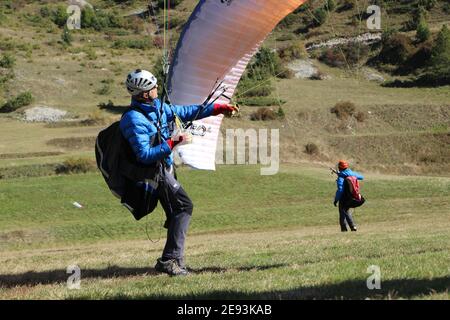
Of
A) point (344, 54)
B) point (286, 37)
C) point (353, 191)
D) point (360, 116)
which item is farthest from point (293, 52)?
point (353, 191)

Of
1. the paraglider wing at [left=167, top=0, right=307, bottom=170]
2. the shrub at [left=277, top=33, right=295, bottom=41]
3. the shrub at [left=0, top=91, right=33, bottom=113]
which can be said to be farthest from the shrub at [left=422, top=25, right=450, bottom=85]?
the paraglider wing at [left=167, top=0, right=307, bottom=170]

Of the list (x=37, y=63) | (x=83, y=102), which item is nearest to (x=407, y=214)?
(x=83, y=102)

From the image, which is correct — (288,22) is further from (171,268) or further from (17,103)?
(171,268)

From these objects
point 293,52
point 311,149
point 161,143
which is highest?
point 161,143

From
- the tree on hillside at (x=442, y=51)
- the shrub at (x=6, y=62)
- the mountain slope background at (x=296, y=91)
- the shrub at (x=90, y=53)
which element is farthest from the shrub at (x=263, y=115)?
the shrub at (x=90, y=53)

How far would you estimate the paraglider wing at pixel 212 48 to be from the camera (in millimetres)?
10898

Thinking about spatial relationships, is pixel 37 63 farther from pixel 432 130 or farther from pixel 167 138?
pixel 167 138

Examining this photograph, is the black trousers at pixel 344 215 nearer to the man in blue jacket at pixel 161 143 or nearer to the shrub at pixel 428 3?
the man in blue jacket at pixel 161 143

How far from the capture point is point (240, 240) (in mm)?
17891

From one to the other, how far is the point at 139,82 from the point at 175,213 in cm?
176

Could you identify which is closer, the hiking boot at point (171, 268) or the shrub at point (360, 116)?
the hiking boot at point (171, 268)

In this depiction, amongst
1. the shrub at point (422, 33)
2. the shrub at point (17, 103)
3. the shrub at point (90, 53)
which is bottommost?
the shrub at point (17, 103)

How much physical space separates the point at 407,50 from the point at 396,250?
55.9 m

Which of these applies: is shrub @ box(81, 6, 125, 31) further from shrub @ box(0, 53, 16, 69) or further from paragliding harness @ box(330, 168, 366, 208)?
paragliding harness @ box(330, 168, 366, 208)
